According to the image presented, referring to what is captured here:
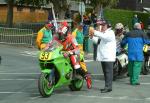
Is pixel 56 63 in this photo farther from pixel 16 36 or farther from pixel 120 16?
pixel 120 16

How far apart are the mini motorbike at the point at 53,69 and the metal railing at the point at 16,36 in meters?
18.3

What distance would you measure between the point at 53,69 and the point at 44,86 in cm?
53

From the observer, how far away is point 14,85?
1559 cm

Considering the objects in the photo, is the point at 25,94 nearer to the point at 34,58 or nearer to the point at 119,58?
the point at 119,58

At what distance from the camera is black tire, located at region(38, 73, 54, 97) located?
500 inches

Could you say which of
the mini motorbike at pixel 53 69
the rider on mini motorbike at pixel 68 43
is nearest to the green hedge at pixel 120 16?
the rider on mini motorbike at pixel 68 43

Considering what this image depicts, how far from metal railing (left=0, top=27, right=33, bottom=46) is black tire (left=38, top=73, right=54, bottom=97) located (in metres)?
18.7

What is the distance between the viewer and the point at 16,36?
32469 mm

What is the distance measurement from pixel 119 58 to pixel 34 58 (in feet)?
30.0

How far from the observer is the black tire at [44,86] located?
1271cm

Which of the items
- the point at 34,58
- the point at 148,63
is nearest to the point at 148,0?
the point at 34,58

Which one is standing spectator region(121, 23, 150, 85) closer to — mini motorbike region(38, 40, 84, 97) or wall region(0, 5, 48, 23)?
mini motorbike region(38, 40, 84, 97)

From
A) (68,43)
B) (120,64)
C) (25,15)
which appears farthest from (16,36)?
(25,15)

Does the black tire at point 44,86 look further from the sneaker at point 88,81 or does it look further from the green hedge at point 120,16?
the green hedge at point 120,16
